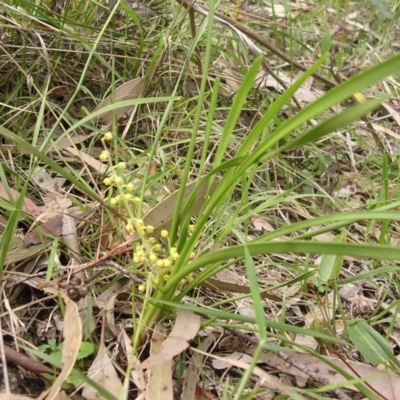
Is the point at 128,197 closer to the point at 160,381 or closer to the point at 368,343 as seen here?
the point at 160,381

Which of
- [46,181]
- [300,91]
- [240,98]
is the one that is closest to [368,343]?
[240,98]

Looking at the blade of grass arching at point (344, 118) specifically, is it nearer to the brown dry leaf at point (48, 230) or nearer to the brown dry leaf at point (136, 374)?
the brown dry leaf at point (136, 374)

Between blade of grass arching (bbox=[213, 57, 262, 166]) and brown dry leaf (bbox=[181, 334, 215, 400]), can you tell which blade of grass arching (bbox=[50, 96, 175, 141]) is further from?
brown dry leaf (bbox=[181, 334, 215, 400])

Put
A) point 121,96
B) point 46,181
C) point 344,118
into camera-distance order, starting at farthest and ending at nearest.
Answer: point 121,96, point 46,181, point 344,118

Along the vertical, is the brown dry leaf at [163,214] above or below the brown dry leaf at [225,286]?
above

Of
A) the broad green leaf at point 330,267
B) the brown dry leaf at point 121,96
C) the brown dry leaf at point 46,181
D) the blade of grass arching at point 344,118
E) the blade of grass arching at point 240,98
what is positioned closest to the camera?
the blade of grass arching at point 344,118

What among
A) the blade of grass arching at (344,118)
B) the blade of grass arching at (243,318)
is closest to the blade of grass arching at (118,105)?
the blade of grass arching at (243,318)

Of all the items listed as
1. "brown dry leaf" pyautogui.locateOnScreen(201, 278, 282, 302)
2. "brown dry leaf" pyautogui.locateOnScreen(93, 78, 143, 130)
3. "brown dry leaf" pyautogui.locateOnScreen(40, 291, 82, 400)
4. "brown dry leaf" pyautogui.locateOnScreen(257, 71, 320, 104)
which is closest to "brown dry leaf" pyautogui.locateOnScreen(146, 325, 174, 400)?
"brown dry leaf" pyautogui.locateOnScreen(40, 291, 82, 400)

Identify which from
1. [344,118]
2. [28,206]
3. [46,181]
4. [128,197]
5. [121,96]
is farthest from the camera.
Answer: [121,96]
